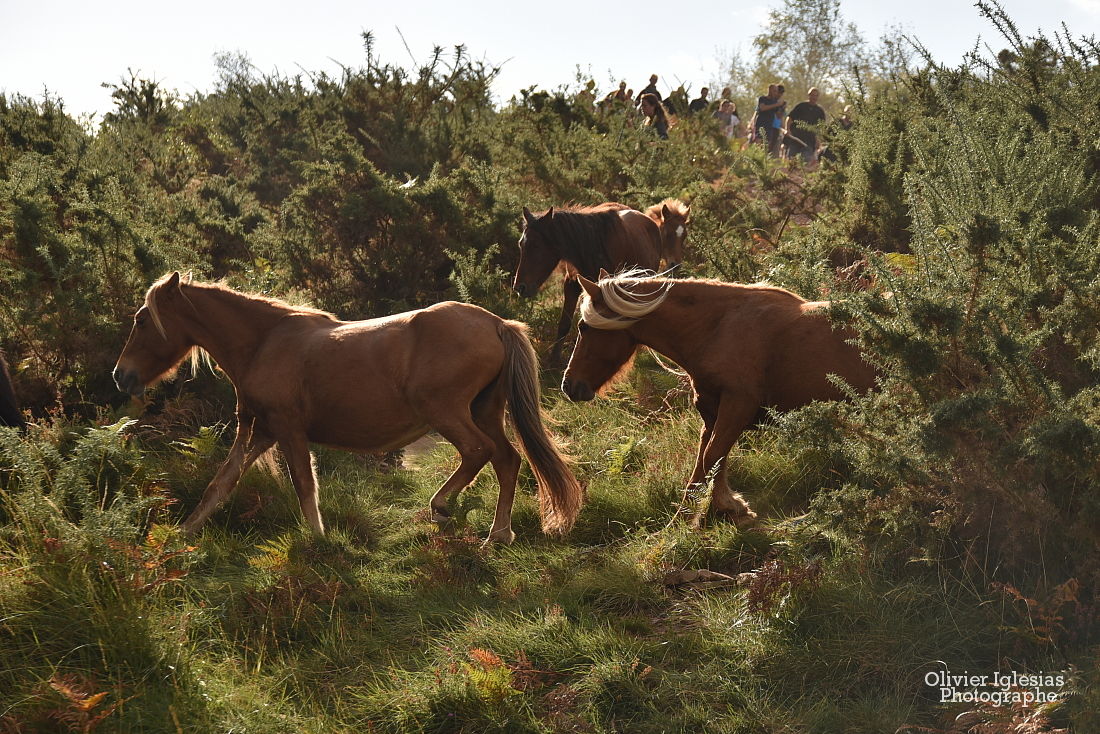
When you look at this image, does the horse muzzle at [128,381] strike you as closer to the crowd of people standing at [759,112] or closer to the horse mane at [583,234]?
the horse mane at [583,234]

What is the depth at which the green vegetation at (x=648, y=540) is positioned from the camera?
401 cm

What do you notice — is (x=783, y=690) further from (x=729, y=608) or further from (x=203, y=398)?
(x=203, y=398)

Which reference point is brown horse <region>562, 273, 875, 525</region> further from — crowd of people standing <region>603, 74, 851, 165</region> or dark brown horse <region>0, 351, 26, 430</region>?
crowd of people standing <region>603, 74, 851, 165</region>

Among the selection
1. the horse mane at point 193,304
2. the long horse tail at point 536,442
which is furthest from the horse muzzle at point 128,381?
the long horse tail at point 536,442

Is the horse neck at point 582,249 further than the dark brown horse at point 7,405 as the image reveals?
Yes

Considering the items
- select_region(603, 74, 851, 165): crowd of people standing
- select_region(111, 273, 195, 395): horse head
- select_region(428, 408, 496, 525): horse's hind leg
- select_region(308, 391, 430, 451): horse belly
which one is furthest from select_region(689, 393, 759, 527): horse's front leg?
select_region(603, 74, 851, 165): crowd of people standing

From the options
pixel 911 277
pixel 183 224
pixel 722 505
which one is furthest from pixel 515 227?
pixel 911 277

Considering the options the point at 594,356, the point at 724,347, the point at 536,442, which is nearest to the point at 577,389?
the point at 594,356

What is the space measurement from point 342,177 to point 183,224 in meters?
2.00

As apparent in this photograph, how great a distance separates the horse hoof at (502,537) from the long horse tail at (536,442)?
235mm

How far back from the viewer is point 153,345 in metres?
6.79

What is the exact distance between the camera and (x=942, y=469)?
4406mm

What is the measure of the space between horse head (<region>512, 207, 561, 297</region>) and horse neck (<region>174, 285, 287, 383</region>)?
391cm

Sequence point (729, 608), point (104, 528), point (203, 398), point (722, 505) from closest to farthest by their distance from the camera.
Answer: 1. point (104, 528)
2. point (729, 608)
3. point (722, 505)
4. point (203, 398)
